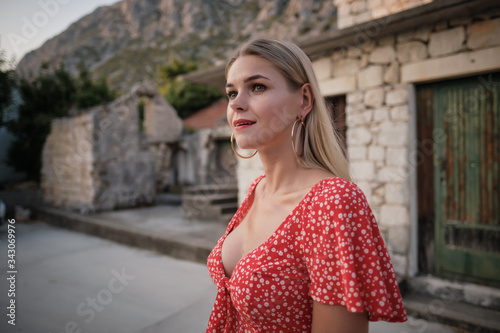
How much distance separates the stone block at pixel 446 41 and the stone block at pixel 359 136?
1138 millimetres

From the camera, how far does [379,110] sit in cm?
387

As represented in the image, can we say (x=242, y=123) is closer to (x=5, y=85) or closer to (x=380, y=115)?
(x=380, y=115)

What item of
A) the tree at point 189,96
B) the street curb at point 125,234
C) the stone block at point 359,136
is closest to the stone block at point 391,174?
the stone block at point 359,136

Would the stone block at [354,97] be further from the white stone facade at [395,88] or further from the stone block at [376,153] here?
the stone block at [376,153]

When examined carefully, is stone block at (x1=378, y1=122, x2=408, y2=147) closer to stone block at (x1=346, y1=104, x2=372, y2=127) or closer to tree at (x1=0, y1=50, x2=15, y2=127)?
stone block at (x1=346, y1=104, x2=372, y2=127)

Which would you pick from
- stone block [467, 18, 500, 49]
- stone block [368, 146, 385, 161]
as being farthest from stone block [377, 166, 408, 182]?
stone block [467, 18, 500, 49]

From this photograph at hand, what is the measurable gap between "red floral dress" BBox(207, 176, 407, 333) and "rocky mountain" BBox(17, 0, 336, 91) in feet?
87.0

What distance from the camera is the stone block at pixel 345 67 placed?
4078mm

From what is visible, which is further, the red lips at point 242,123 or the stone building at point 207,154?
the stone building at point 207,154

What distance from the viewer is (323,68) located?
173 inches

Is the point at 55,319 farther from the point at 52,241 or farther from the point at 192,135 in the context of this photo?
the point at 192,135

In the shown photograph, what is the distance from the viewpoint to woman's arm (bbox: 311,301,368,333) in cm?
85

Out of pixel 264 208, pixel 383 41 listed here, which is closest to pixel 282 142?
pixel 264 208

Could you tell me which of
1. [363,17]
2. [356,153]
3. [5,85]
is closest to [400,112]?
[356,153]
